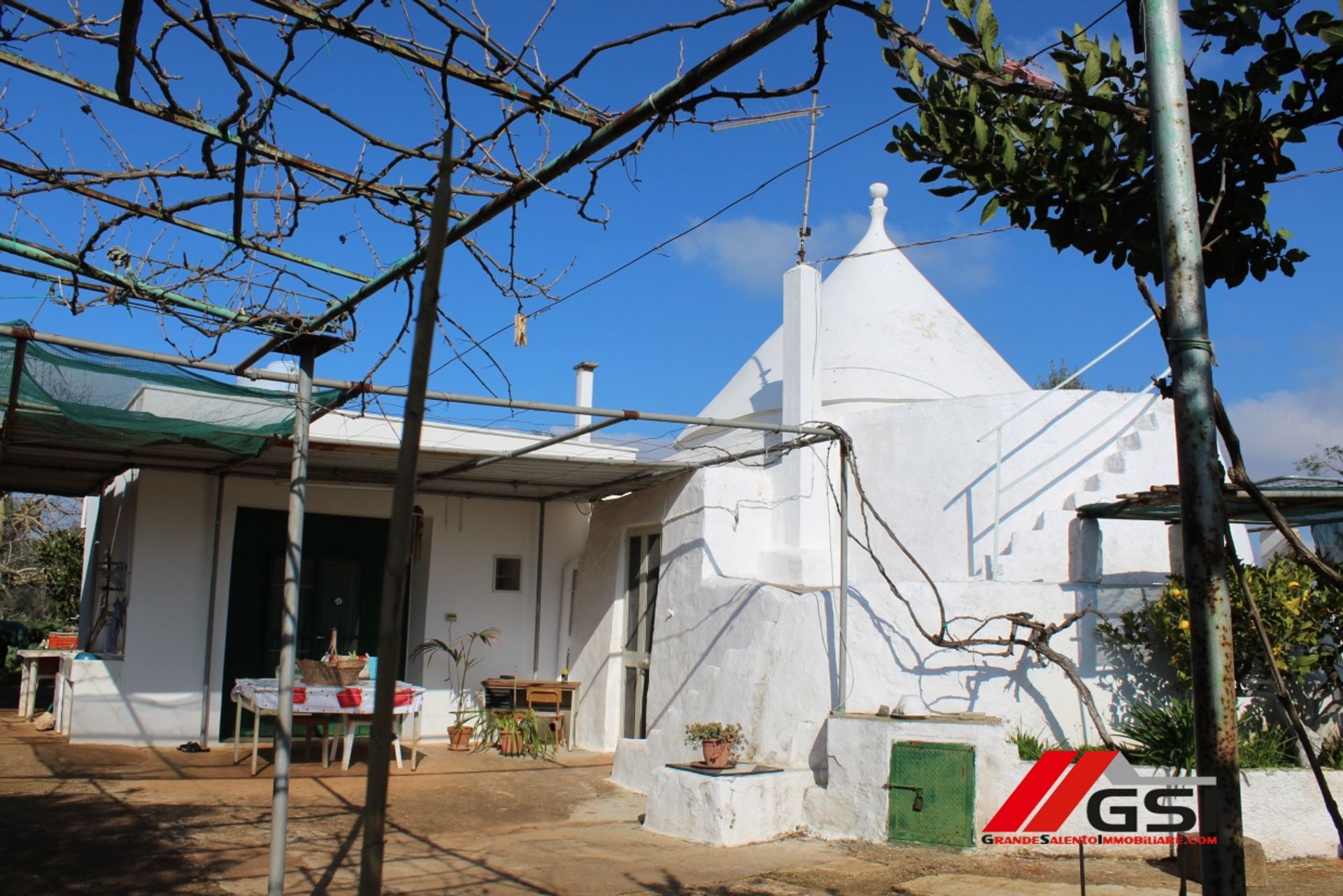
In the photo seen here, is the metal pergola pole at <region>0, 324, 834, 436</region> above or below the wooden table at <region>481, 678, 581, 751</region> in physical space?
above

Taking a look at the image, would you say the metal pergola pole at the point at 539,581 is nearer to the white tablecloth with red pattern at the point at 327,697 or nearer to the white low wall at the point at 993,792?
the white tablecloth with red pattern at the point at 327,697

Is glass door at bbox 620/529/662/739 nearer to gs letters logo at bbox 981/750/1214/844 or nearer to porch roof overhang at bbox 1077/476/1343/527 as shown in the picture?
porch roof overhang at bbox 1077/476/1343/527

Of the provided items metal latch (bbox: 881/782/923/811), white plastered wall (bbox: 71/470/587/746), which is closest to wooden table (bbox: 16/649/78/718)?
white plastered wall (bbox: 71/470/587/746)

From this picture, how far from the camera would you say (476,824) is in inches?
336

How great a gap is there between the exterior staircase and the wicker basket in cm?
607

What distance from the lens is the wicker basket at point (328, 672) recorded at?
10.1 metres

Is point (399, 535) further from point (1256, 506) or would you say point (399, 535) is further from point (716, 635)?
point (716, 635)

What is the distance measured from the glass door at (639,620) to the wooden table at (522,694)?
0.82 m

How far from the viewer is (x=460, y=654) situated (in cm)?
1312

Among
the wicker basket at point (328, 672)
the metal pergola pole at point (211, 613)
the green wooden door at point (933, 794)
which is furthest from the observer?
the metal pergola pole at point (211, 613)

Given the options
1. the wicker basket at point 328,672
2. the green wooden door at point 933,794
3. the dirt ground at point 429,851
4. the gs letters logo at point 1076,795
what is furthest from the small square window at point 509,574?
the gs letters logo at point 1076,795

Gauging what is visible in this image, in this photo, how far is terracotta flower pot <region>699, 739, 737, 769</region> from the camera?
339 inches

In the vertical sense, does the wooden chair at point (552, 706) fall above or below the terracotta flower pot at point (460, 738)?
above

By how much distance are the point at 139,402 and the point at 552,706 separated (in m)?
6.59
